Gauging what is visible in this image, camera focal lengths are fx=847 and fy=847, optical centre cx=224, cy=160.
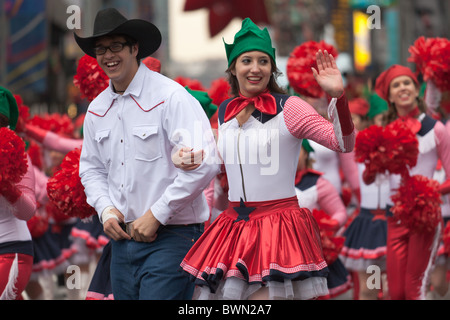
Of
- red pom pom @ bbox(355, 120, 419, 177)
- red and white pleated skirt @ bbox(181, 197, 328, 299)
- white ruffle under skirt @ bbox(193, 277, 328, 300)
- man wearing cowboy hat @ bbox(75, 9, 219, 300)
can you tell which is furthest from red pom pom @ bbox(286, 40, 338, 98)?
white ruffle under skirt @ bbox(193, 277, 328, 300)

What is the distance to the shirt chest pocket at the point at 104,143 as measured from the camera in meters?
4.76

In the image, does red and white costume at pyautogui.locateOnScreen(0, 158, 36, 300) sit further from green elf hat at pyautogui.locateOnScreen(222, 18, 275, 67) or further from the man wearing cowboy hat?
green elf hat at pyautogui.locateOnScreen(222, 18, 275, 67)

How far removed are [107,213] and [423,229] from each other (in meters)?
2.92

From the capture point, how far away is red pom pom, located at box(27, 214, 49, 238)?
8.03 metres

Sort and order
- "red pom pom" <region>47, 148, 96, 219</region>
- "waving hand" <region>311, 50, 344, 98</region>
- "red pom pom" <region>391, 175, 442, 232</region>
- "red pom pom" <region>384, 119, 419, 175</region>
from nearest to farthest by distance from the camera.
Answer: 1. "waving hand" <region>311, 50, 344, 98</region>
2. "red pom pom" <region>47, 148, 96, 219</region>
3. "red pom pom" <region>384, 119, 419, 175</region>
4. "red pom pom" <region>391, 175, 442, 232</region>

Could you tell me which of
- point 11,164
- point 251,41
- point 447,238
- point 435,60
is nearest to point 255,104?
point 251,41

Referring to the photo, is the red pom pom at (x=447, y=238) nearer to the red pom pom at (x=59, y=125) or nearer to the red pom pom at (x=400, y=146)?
the red pom pom at (x=400, y=146)

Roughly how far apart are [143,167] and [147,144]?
0.13m

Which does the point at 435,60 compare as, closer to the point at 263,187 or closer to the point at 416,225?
the point at 416,225

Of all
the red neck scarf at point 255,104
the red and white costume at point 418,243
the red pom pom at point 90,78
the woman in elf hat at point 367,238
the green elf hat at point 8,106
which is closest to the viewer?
the red neck scarf at point 255,104

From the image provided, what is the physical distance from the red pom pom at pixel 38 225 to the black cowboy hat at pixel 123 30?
346cm

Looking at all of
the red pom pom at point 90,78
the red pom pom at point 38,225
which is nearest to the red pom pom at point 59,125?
the red pom pom at point 38,225

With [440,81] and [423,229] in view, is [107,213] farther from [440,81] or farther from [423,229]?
[440,81]

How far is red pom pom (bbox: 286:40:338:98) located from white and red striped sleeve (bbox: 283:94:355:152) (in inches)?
97.7
